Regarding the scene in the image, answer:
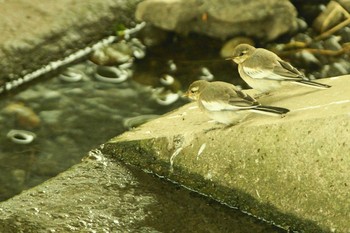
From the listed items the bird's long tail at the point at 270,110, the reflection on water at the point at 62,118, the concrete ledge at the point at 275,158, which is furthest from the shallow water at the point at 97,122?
the bird's long tail at the point at 270,110

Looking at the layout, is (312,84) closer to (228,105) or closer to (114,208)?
(228,105)

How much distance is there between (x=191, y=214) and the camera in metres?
6.24

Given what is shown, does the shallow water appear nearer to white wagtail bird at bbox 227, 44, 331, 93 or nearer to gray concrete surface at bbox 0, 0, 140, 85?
gray concrete surface at bbox 0, 0, 140, 85

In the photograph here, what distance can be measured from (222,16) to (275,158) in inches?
166

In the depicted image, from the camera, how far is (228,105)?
6.37 metres

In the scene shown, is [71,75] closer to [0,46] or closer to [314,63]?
[0,46]

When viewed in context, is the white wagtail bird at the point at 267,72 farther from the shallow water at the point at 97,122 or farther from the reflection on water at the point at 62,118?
the reflection on water at the point at 62,118

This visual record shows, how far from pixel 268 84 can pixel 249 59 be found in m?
0.32

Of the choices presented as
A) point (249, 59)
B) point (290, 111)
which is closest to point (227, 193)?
point (290, 111)

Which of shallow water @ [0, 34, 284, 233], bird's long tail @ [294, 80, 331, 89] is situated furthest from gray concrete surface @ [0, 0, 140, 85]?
bird's long tail @ [294, 80, 331, 89]

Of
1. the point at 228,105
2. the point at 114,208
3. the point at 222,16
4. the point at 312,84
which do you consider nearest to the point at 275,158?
the point at 228,105

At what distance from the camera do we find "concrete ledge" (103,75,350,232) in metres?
5.87

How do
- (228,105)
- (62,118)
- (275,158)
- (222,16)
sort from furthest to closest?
(222,16)
(62,118)
(228,105)
(275,158)

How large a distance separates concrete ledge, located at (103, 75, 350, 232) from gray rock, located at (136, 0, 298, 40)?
3210 millimetres
